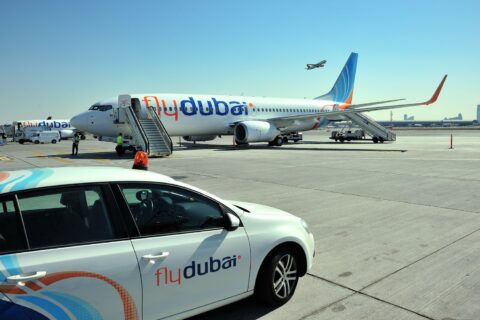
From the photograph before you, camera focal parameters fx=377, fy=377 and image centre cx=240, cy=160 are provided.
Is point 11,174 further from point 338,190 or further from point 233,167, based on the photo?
point 233,167

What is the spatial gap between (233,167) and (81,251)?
Answer: 13.1 meters

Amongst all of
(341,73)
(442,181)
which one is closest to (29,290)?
(442,181)

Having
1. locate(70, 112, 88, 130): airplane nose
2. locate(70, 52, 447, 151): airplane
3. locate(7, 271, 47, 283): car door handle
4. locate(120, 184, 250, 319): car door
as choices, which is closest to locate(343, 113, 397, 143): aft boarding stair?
locate(70, 52, 447, 151): airplane

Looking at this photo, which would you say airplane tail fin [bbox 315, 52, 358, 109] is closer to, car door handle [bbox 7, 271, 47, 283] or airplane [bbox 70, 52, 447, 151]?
airplane [bbox 70, 52, 447, 151]

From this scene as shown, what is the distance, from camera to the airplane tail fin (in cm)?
4047

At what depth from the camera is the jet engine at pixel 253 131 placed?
90.1 feet

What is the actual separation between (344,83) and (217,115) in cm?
1924

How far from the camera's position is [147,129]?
2250cm

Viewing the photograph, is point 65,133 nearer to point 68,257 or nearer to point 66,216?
point 66,216

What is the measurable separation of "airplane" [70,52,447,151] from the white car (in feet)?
67.8

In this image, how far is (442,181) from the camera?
1130 centimetres

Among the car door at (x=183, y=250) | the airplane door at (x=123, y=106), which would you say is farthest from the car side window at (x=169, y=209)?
the airplane door at (x=123, y=106)

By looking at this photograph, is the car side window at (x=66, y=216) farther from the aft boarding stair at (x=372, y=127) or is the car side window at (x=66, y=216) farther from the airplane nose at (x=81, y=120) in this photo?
the aft boarding stair at (x=372, y=127)

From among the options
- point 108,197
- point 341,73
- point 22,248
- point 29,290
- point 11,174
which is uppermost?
point 341,73
